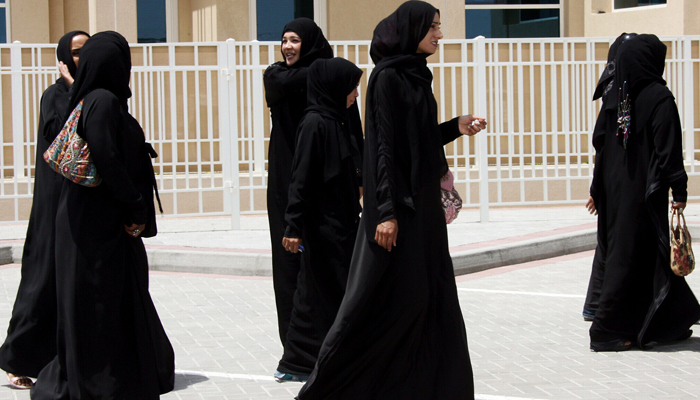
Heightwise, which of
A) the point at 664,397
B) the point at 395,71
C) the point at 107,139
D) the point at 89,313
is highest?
the point at 395,71

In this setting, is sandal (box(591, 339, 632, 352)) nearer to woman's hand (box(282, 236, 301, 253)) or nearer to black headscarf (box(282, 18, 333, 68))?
woman's hand (box(282, 236, 301, 253))

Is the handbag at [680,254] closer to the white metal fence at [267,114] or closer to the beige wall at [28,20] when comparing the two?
the white metal fence at [267,114]

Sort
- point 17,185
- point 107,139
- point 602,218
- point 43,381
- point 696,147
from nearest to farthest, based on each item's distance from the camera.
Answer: point 107,139 → point 43,381 → point 602,218 → point 17,185 → point 696,147

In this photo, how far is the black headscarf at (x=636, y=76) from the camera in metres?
5.61

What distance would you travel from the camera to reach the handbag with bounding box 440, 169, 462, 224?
165 inches

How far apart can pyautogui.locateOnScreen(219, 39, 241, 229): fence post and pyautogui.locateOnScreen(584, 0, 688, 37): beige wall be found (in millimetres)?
7120

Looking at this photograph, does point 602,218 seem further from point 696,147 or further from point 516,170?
point 696,147

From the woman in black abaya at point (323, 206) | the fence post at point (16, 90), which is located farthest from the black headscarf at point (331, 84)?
the fence post at point (16, 90)

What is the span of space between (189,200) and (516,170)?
161 inches

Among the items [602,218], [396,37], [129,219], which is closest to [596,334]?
[602,218]

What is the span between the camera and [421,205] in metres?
4.07

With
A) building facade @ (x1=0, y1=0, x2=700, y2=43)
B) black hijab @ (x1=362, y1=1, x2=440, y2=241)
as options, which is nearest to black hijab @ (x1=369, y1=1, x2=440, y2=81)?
black hijab @ (x1=362, y1=1, x2=440, y2=241)

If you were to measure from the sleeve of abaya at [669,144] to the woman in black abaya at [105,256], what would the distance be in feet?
9.89

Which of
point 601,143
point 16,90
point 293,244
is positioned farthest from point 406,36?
point 16,90
